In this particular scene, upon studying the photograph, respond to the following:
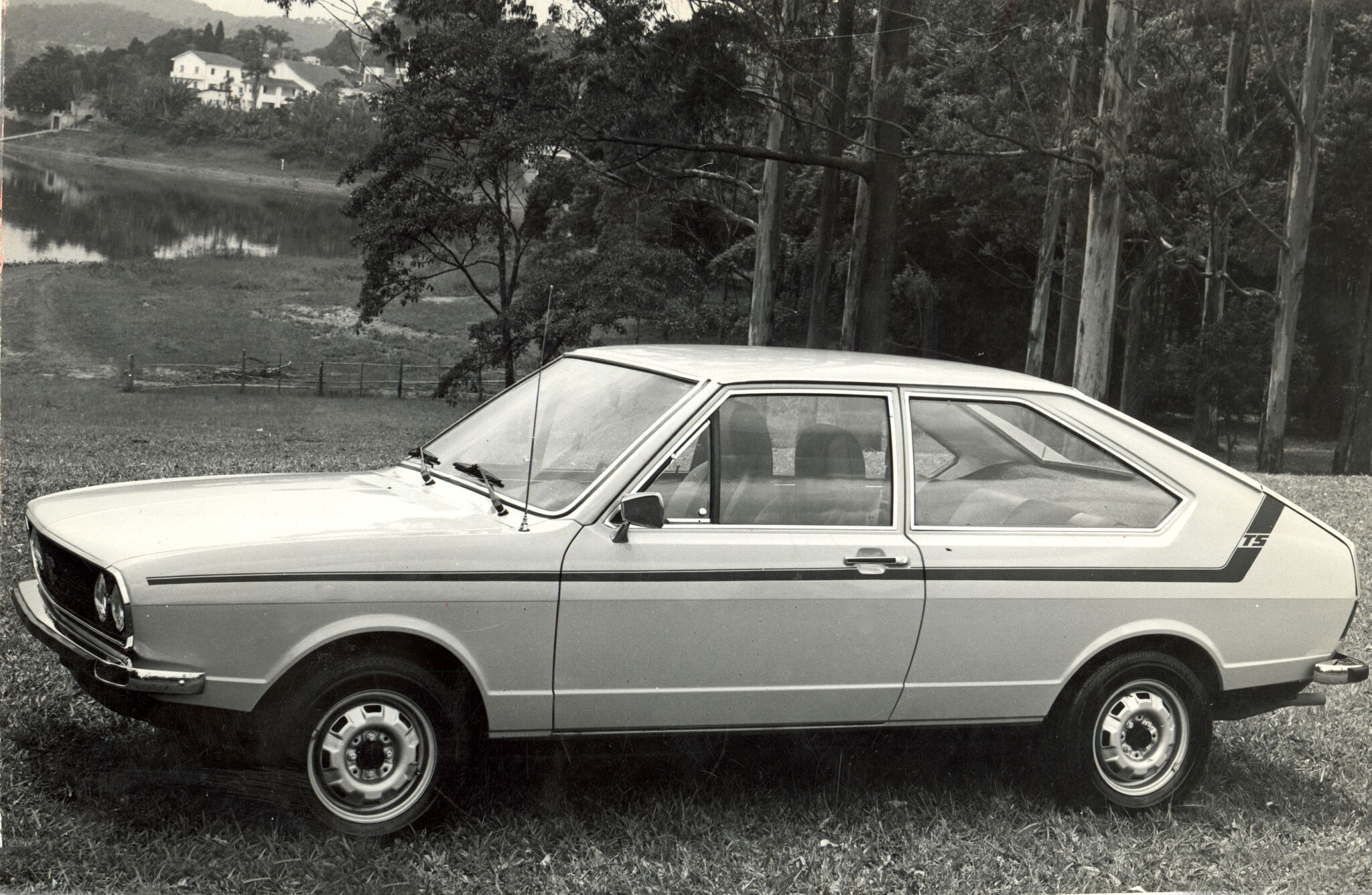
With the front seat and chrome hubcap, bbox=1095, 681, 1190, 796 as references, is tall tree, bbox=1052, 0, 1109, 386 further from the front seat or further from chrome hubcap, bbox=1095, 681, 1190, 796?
the front seat

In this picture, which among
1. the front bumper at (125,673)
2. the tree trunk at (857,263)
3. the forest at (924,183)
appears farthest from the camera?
the tree trunk at (857,263)

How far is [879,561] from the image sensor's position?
452cm

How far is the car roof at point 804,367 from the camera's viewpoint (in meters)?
4.74

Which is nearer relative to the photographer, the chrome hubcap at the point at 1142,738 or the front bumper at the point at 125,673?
the front bumper at the point at 125,673

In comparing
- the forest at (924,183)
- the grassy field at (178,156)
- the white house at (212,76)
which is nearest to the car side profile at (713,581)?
the grassy field at (178,156)

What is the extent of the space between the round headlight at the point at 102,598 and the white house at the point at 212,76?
9.33 metres

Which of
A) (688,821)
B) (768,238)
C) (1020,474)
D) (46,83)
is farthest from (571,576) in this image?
(768,238)

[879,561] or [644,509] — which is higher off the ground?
[644,509]

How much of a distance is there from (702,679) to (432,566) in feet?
3.15

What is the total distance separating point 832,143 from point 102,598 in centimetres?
2276

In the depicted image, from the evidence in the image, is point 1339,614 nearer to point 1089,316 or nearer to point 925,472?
point 925,472

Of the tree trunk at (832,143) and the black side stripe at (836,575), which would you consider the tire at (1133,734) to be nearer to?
the black side stripe at (836,575)

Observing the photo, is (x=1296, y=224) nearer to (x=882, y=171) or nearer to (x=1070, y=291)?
(x=1070, y=291)

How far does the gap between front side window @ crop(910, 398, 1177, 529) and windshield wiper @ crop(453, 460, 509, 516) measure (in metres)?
1.48
